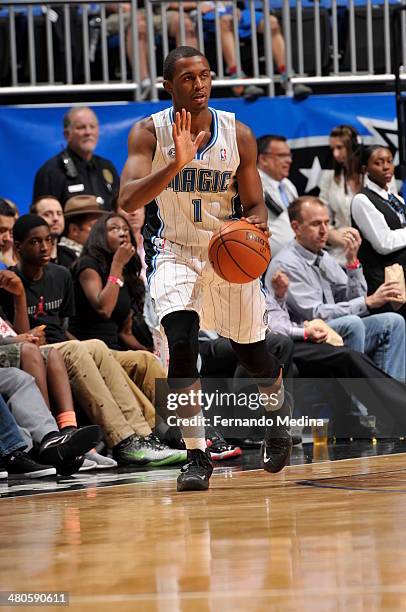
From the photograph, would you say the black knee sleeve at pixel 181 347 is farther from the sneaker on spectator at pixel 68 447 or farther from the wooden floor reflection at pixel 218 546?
the sneaker on spectator at pixel 68 447

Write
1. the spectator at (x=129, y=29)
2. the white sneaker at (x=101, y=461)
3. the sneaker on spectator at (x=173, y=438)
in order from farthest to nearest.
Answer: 1. the spectator at (x=129, y=29)
2. the sneaker on spectator at (x=173, y=438)
3. the white sneaker at (x=101, y=461)

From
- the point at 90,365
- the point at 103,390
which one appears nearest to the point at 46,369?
the point at 90,365

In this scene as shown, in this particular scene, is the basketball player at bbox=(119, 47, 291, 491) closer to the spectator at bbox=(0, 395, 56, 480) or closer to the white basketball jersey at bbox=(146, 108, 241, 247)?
the white basketball jersey at bbox=(146, 108, 241, 247)

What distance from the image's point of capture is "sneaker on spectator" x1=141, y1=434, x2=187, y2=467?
7.16 meters

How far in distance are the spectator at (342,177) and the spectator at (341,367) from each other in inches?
63.1

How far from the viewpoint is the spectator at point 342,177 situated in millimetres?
10109

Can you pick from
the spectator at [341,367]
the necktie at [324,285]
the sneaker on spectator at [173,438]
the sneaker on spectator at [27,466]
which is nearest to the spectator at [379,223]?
the necktie at [324,285]

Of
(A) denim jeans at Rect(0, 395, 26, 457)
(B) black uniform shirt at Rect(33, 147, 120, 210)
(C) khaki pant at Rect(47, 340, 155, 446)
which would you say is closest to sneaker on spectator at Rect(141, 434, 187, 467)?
(C) khaki pant at Rect(47, 340, 155, 446)

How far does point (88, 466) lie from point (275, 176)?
12.5 feet

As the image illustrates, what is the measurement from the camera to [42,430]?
21.9 ft

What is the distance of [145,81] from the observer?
1075 centimetres

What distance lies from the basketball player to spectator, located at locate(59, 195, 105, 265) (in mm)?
3079

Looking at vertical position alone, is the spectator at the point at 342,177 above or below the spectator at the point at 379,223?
above

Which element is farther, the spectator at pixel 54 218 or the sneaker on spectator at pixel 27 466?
the spectator at pixel 54 218
